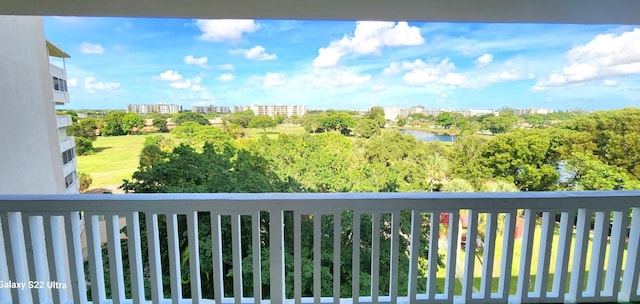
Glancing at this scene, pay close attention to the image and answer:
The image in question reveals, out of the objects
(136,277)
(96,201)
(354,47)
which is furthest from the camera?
(354,47)

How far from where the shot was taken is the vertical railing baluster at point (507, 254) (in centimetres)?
152

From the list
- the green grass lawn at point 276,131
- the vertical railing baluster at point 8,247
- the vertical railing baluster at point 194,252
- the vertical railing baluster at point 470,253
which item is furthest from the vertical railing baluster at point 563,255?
the green grass lawn at point 276,131

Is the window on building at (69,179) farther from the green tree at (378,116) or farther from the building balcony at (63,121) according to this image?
the green tree at (378,116)

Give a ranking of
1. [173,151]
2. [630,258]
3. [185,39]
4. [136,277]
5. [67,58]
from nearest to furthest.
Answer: [136,277] → [630,258] → [173,151] → [67,58] → [185,39]

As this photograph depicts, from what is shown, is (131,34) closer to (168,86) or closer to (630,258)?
(168,86)

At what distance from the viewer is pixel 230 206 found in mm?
1420

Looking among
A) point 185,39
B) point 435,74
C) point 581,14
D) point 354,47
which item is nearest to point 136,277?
point 581,14

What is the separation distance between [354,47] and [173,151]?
13.0 feet

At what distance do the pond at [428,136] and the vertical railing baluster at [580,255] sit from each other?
3289 millimetres

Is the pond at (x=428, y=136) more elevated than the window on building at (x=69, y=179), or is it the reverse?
the pond at (x=428, y=136)

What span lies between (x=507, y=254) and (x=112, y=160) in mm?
4526

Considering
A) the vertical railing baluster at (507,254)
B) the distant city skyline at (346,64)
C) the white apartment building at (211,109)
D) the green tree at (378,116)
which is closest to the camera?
the vertical railing baluster at (507,254)

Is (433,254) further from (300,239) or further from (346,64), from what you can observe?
(346,64)

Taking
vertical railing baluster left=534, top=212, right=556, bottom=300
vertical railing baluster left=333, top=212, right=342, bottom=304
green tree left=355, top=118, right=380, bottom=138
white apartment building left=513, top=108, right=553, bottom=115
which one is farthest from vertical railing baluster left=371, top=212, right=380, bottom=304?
white apartment building left=513, top=108, right=553, bottom=115
